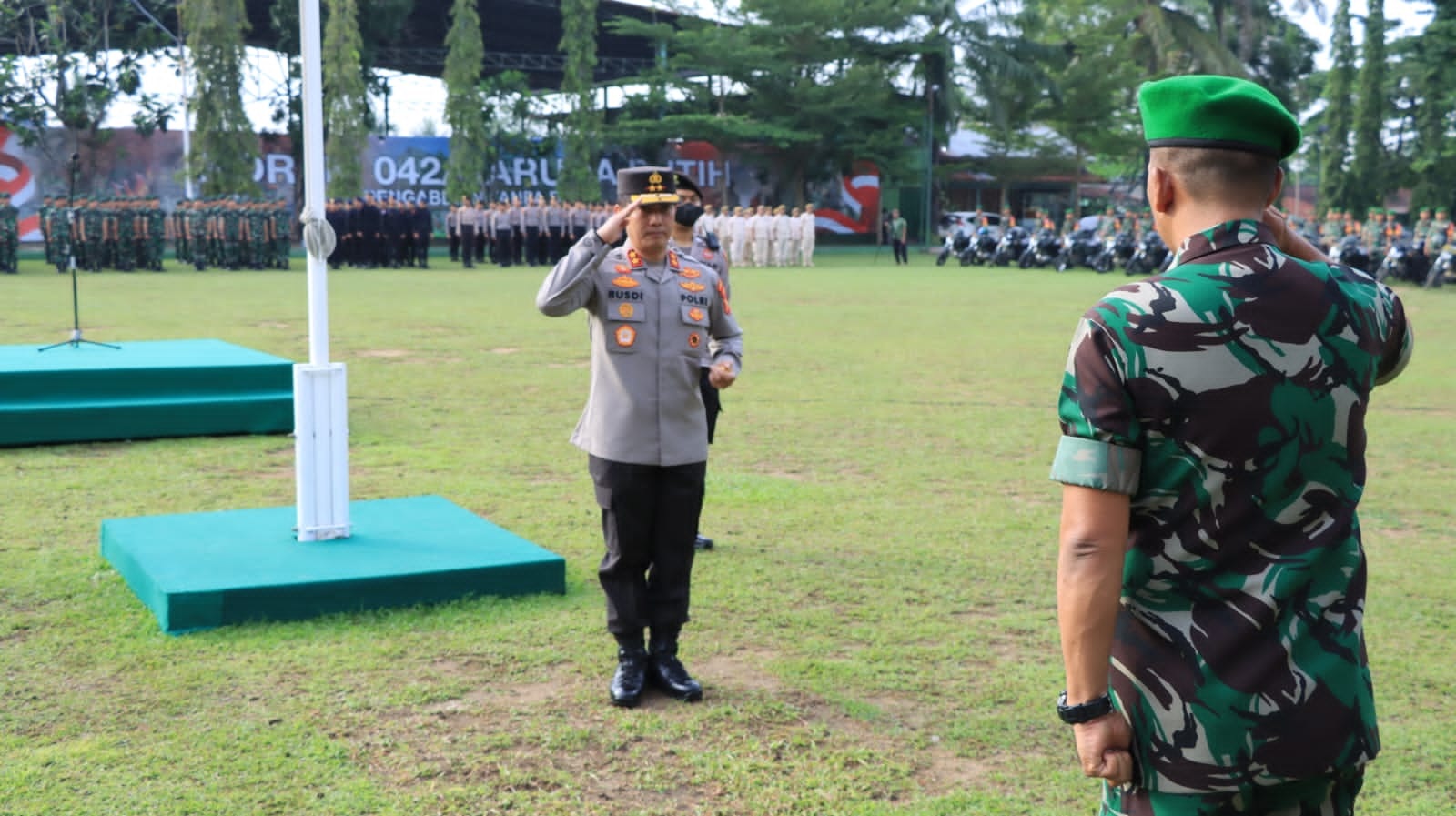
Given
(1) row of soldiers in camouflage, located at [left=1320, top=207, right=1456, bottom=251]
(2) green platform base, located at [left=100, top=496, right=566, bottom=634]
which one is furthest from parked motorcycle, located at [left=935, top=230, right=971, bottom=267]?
(2) green platform base, located at [left=100, top=496, right=566, bottom=634]

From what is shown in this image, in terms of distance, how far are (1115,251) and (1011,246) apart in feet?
11.8

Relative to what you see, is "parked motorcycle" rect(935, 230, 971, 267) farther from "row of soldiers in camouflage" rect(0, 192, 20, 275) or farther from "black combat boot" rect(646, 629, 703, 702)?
"black combat boot" rect(646, 629, 703, 702)

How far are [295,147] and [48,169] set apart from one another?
650cm

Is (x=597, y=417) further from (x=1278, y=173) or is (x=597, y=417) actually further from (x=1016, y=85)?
(x=1016, y=85)

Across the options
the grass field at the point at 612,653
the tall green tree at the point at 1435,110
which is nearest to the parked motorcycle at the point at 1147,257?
the tall green tree at the point at 1435,110

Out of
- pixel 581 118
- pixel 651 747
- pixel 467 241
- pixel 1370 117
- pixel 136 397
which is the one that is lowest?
pixel 651 747

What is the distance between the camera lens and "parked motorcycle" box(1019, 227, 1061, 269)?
116 ft

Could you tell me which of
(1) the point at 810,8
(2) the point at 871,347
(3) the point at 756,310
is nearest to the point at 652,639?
(2) the point at 871,347

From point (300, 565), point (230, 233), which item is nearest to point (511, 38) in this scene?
point (230, 233)

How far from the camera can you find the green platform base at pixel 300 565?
16.8 feet

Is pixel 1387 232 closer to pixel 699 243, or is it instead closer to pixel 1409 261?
pixel 1409 261

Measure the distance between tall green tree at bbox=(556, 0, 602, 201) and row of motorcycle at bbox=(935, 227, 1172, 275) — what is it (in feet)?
36.3

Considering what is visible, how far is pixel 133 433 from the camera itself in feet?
30.3

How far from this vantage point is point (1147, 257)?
31172mm
